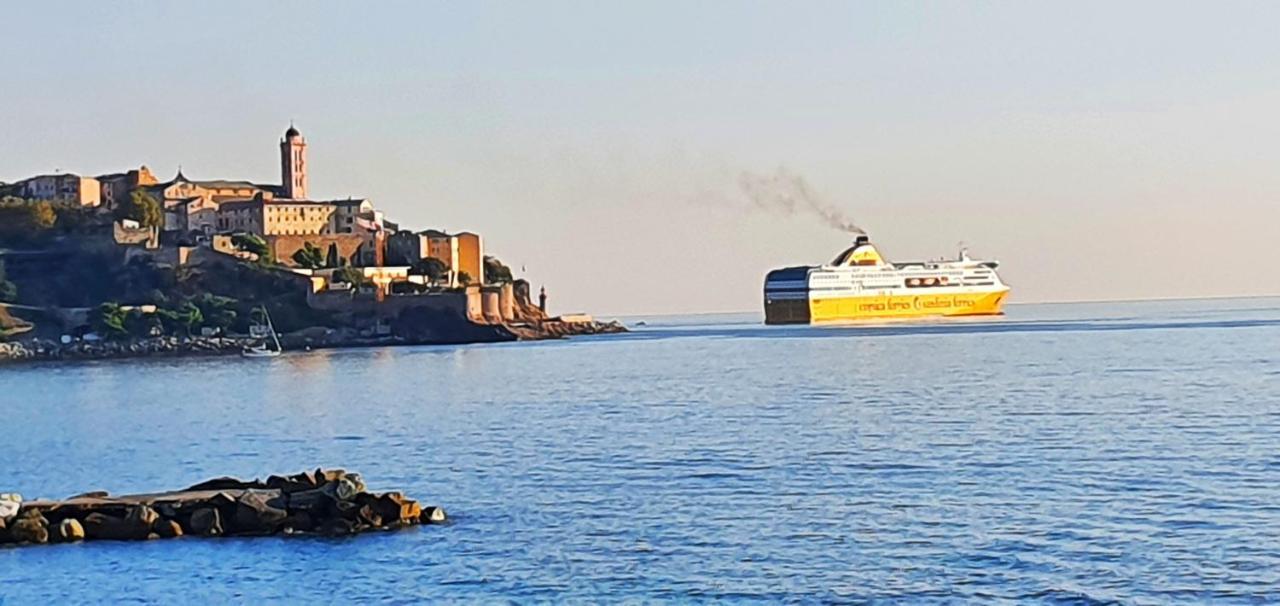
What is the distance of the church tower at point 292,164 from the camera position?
93.4 meters

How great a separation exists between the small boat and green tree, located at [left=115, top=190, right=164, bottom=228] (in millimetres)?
8908

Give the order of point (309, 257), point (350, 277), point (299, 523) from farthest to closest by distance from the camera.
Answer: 1. point (309, 257)
2. point (350, 277)
3. point (299, 523)

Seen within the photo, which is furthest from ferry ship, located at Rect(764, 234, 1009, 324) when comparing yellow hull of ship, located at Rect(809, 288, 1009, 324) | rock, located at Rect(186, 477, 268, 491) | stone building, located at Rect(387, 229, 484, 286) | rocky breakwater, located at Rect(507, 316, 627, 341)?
rock, located at Rect(186, 477, 268, 491)

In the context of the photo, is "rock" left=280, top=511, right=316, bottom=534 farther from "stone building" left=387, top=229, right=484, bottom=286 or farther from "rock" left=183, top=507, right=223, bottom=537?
"stone building" left=387, top=229, right=484, bottom=286

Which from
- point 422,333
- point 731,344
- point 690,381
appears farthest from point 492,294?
point 690,381

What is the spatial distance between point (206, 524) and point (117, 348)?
196 feet

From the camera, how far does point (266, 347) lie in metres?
77.1

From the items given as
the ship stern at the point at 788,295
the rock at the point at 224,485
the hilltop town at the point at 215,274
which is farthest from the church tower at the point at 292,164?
the rock at the point at 224,485

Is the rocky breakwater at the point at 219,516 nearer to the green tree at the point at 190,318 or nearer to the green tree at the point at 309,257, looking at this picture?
the green tree at the point at 190,318

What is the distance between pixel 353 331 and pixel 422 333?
11.1ft

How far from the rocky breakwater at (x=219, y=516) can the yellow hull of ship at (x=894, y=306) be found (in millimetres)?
83039

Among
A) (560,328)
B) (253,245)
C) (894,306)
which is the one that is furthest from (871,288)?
(253,245)

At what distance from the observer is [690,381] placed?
1863 inches

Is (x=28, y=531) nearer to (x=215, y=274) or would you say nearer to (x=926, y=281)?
(x=215, y=274)
